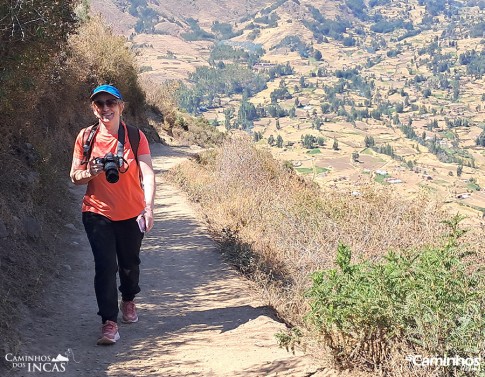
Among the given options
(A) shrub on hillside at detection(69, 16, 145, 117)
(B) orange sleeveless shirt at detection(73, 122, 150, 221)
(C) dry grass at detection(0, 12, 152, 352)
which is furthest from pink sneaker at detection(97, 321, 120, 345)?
(A) shrub on hillside at detection(69, 16, 145, 117)

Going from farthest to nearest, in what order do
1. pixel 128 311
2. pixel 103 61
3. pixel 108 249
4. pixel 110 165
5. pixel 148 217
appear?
pixel 103 61, pixel 128 311, pixel 108 249, pixel 148 217, pixel 110 165

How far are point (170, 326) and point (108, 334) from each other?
0.73 meters

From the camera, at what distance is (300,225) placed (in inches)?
306

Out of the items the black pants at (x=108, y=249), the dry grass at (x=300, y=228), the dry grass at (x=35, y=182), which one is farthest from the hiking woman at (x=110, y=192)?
the dry grass at (x=300, y=228)

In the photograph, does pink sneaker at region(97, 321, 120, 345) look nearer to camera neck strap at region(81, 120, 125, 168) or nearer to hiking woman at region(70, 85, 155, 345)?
hiking woman at region(70, 85, 155, 345)

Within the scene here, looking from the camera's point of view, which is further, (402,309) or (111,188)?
(111,188)

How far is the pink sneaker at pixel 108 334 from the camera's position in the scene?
4070 mm

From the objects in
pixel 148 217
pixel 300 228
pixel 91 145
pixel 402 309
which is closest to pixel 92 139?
pixel 91 145

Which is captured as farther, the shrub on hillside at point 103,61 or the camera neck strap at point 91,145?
the shrub on hillside at point 103,61

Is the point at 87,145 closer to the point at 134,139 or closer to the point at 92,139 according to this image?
the point at 92,139

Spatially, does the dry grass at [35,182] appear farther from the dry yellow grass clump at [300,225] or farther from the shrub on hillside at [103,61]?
the dry yellow grass clump at [300,225]

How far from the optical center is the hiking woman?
157 inches

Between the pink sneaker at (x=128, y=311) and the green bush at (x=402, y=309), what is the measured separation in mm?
1679

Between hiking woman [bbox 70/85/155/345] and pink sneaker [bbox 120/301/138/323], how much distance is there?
41cm
